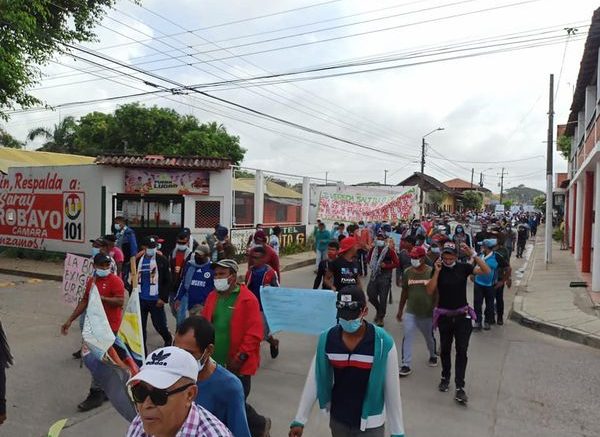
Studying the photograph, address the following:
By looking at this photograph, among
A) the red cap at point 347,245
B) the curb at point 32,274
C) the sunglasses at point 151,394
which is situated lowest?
the curb at point 32,274

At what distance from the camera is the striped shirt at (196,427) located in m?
1.81

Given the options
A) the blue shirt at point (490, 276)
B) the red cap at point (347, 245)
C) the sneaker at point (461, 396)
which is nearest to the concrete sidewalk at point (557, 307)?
the blue shirt at point (490, 276)

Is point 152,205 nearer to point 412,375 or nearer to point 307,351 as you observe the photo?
point 307,351

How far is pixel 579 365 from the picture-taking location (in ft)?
22.5

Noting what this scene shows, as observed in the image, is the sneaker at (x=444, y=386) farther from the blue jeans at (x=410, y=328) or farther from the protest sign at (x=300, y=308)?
the protest sign at (x=300, y=308)

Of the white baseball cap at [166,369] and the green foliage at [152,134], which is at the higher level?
the green foliage at [152,134]

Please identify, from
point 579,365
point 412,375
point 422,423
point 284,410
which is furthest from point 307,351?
point 579,365

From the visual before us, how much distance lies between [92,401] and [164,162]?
1058cm

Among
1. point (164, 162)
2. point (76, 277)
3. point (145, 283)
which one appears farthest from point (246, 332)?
point (164, 162)

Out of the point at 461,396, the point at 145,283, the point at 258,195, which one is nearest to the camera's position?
the point at 461,396

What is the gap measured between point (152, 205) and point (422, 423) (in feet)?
38.0

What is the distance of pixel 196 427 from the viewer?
183cm

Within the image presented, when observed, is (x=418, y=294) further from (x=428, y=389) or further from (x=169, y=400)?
(x=169, y=400)

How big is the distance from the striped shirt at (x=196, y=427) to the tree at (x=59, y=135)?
43.9 m
